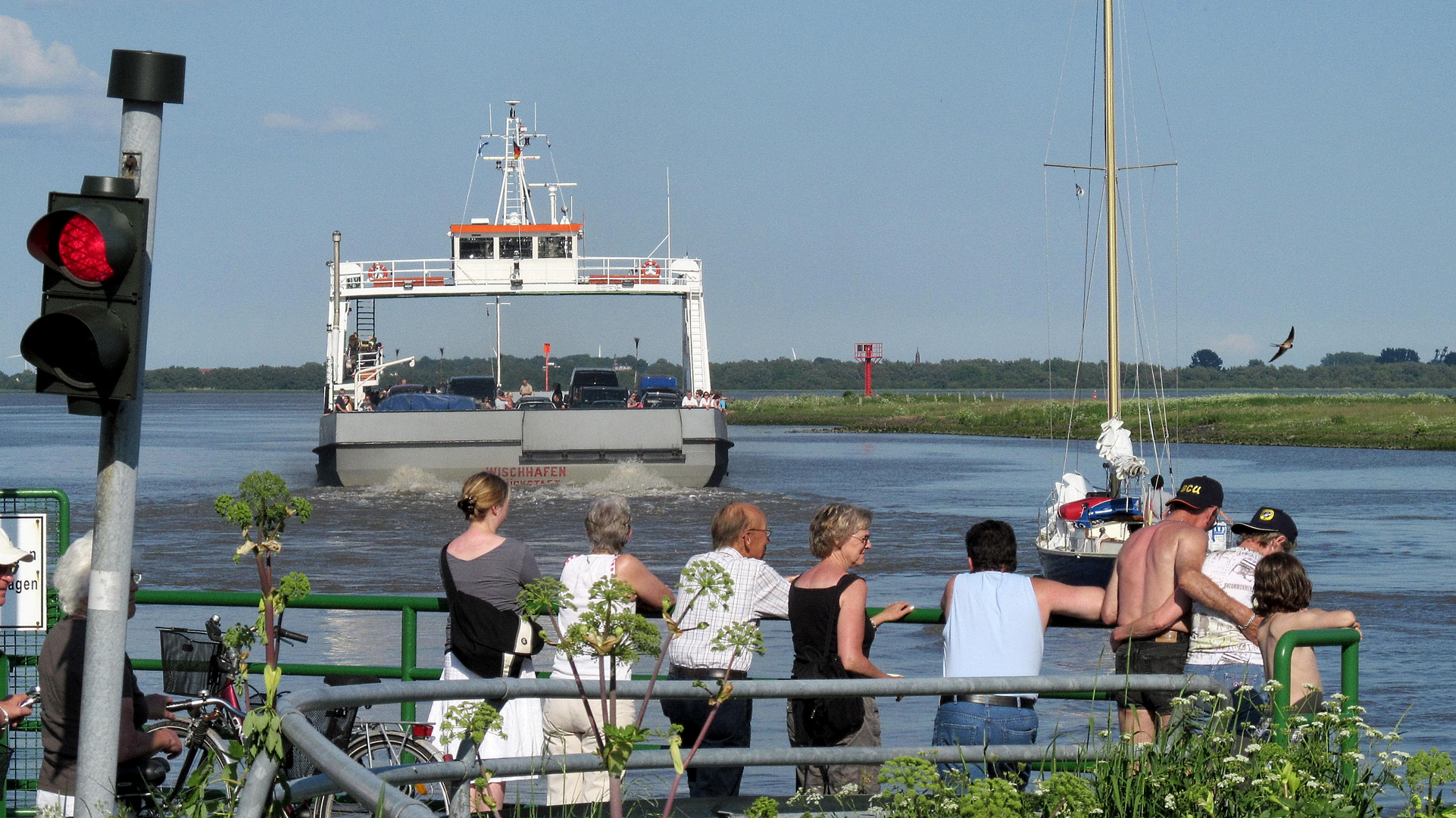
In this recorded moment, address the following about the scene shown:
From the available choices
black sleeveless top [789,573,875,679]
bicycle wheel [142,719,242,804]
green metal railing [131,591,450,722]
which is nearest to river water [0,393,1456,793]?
black sleeveless top [789,573,875,679]

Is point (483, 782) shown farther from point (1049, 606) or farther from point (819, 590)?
point (1049, 606)

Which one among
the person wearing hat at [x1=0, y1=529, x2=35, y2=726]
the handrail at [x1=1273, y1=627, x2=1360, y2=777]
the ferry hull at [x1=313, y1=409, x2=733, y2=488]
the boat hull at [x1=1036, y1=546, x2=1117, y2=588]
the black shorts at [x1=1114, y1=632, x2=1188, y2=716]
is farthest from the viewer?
the ferry hull at [x1=313, y1=409, x2=733, y2=488]

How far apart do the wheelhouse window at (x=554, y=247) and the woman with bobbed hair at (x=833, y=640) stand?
80.8ft

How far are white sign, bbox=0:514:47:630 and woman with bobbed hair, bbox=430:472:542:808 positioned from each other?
1.32 metres

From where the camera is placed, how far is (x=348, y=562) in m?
18.7

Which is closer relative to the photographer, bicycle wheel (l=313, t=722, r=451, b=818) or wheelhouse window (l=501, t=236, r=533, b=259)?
bicycle wheel (l=313, t=722, r=451, b=818)

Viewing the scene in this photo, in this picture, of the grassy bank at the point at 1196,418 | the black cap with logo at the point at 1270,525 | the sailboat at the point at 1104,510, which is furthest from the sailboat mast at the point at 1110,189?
the grassy bank at the point at 1196,418

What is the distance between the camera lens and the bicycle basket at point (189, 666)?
5.23 m

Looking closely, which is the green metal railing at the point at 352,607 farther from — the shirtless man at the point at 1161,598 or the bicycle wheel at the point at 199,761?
the shirtless man at the point at 1161,598

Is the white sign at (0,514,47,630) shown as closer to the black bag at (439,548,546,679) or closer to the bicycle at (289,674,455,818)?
the bicycle at (289,674,455,818)

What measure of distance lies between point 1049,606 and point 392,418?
69.8ft

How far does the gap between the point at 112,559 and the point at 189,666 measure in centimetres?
176

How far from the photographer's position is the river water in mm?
11219

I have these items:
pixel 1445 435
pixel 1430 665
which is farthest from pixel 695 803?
pixel 1445 435
